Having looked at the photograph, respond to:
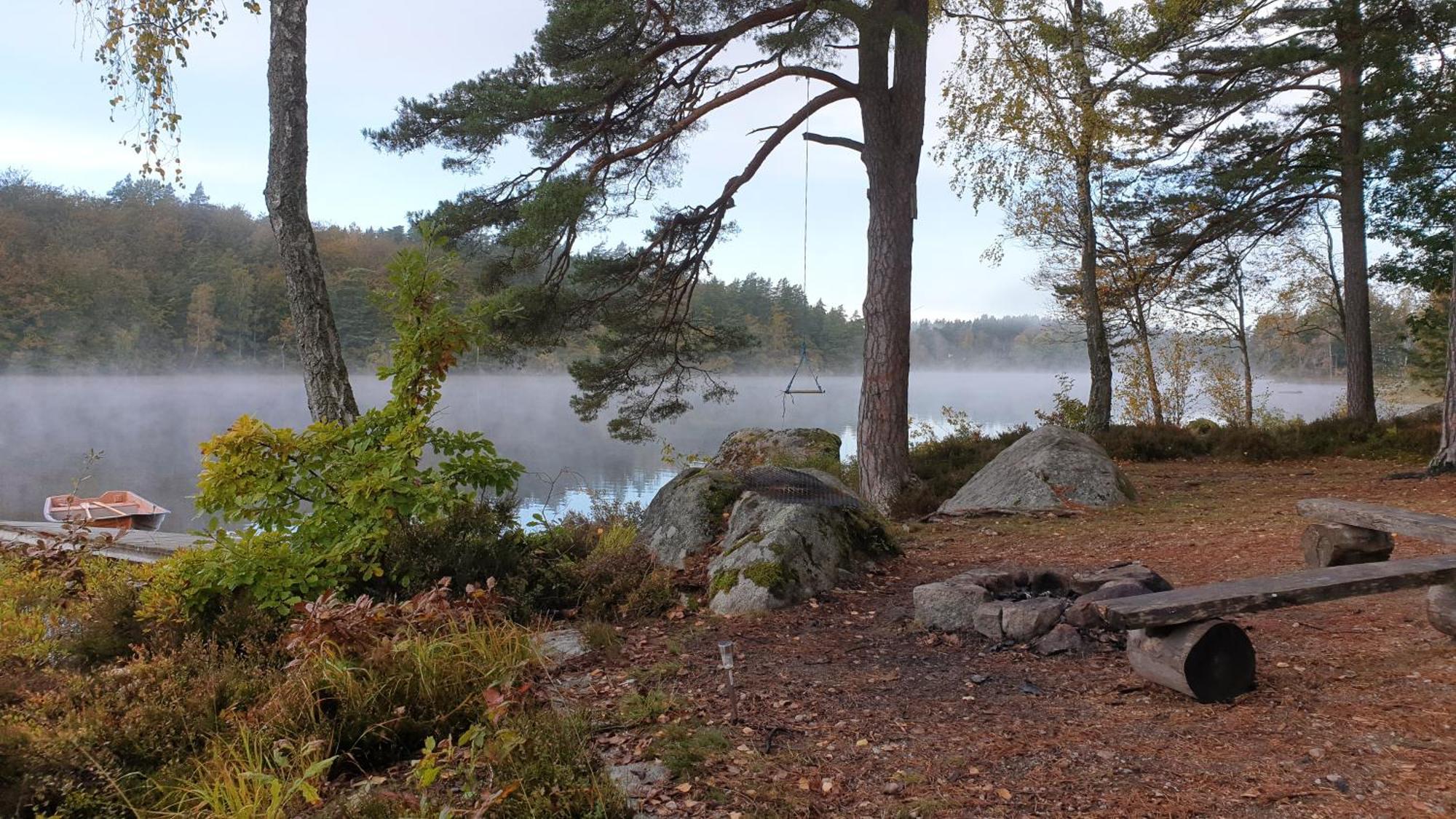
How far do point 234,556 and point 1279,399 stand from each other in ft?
174

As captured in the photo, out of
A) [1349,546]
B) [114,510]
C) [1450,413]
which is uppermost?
[1450,413]

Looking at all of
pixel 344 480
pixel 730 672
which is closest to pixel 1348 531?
pixel 730 672

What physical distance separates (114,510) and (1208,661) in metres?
12.4

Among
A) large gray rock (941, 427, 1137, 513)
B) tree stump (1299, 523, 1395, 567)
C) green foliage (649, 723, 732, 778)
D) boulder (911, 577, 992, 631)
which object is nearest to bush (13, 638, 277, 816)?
green foliage (649, 723, 732, 778)

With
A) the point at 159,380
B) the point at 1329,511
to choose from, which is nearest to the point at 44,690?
the point at 1329,511

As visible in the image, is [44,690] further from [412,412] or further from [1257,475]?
[1257,475]

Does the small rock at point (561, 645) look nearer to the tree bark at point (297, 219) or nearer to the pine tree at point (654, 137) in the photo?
the tree bark at point (297, 219)

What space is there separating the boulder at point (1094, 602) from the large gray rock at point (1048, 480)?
4.20 m

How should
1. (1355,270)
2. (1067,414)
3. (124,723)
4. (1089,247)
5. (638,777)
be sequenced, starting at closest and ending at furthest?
(638,777), (124,723), (1089,247), (1355,270), (1067,414)

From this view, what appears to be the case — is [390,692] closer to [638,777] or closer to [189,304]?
[638,777]

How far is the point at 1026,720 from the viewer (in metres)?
3.36

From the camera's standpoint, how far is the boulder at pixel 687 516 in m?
6.14

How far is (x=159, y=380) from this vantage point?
4259cm

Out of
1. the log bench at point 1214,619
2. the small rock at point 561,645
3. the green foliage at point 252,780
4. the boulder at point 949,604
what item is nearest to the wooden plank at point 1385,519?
the log bench at point 1214,619
